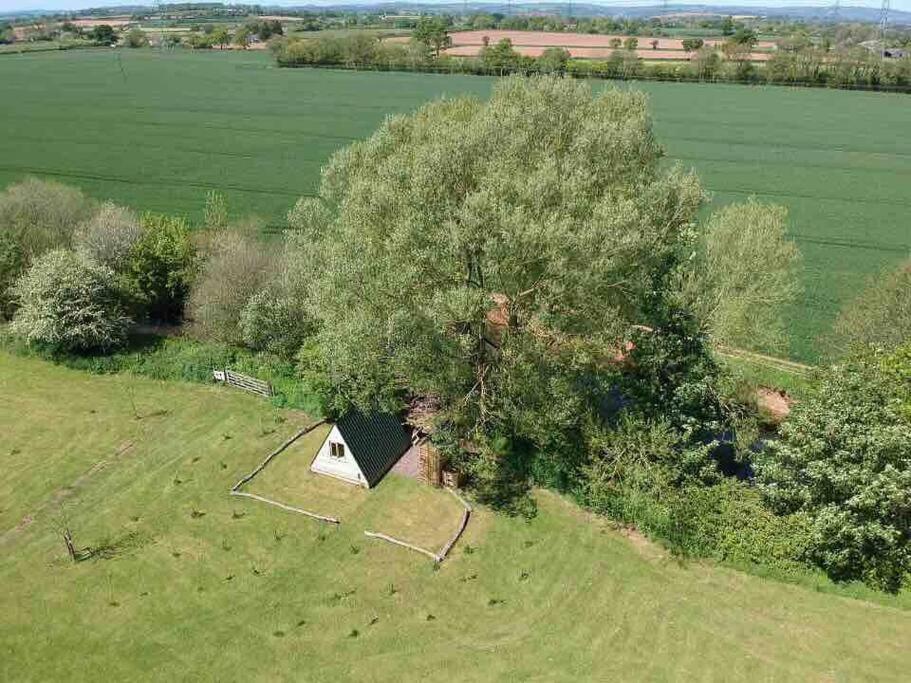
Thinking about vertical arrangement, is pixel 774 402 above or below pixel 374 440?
below

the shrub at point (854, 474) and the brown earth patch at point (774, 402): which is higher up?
the shrub at point (854, 474)

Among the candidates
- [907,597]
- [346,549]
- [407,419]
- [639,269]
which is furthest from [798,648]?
[407,419]

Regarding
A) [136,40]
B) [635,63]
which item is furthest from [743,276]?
[136,40]

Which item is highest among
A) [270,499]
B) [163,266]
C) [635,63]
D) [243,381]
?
[635,63]

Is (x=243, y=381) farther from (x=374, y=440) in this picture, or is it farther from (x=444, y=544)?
(x=444, y=544)

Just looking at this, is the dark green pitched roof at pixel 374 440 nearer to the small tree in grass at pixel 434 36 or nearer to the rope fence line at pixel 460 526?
the rope fence line at pixel 460 526

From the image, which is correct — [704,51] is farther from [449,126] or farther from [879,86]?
[449,126]

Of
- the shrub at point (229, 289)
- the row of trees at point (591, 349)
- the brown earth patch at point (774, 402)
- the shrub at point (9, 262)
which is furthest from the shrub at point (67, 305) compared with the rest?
the brown earth patch at point (774, 402)
